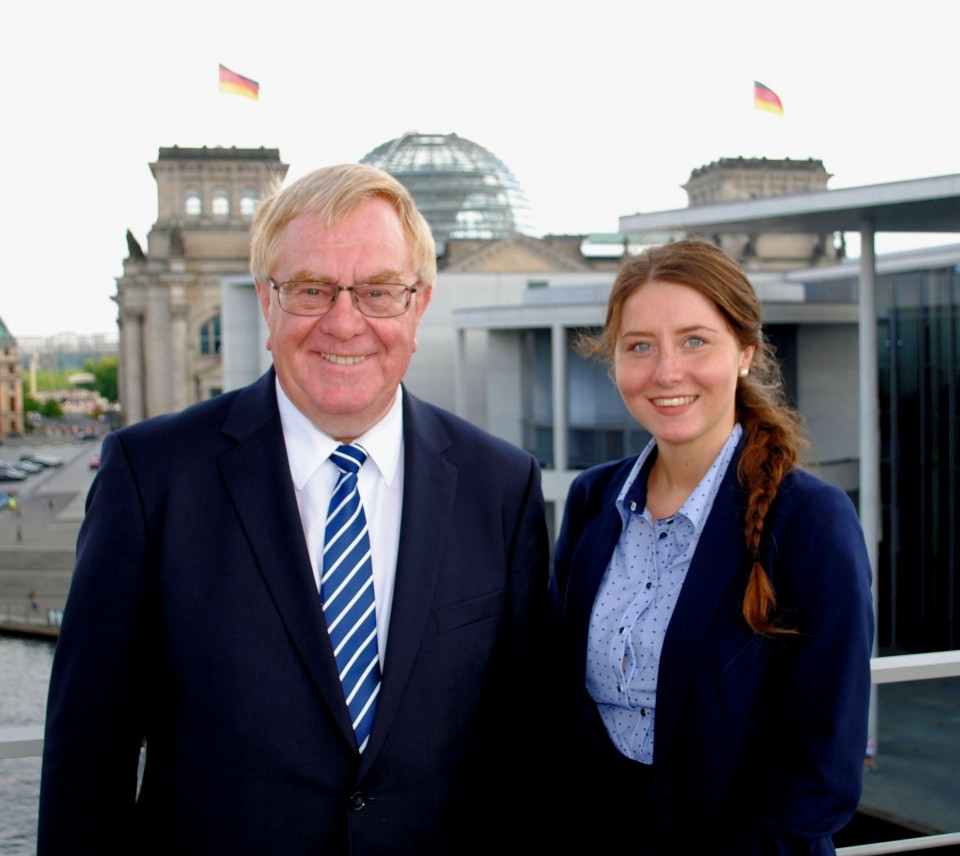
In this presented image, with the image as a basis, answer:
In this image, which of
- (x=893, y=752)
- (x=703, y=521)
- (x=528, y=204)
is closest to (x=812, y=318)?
(x=893, y=752)

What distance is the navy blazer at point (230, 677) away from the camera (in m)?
2.57

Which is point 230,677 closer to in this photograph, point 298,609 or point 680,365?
point 298,609

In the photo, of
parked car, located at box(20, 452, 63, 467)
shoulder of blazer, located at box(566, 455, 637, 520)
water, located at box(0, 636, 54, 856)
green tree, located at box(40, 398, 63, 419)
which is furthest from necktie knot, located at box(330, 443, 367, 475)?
green tree, located at box(40, 398, 63, 419)

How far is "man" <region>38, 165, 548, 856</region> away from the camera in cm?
258

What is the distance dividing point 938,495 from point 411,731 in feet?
66.2

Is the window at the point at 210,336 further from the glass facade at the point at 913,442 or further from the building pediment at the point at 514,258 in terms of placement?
the glass facade at the point at 913,442

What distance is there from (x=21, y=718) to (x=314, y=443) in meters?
14.9

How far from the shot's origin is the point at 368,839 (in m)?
2.63

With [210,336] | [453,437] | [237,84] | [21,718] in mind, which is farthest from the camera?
[210,336]

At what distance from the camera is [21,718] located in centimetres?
1561

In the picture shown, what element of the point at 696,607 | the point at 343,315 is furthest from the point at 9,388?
the point at 696,607

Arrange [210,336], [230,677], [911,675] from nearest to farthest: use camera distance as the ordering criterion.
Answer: [230,677]
[911,675]
[210,336]

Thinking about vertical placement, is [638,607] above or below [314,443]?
below

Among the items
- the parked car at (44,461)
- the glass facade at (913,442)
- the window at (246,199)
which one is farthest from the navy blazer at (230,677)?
the parked car at (44,461)
